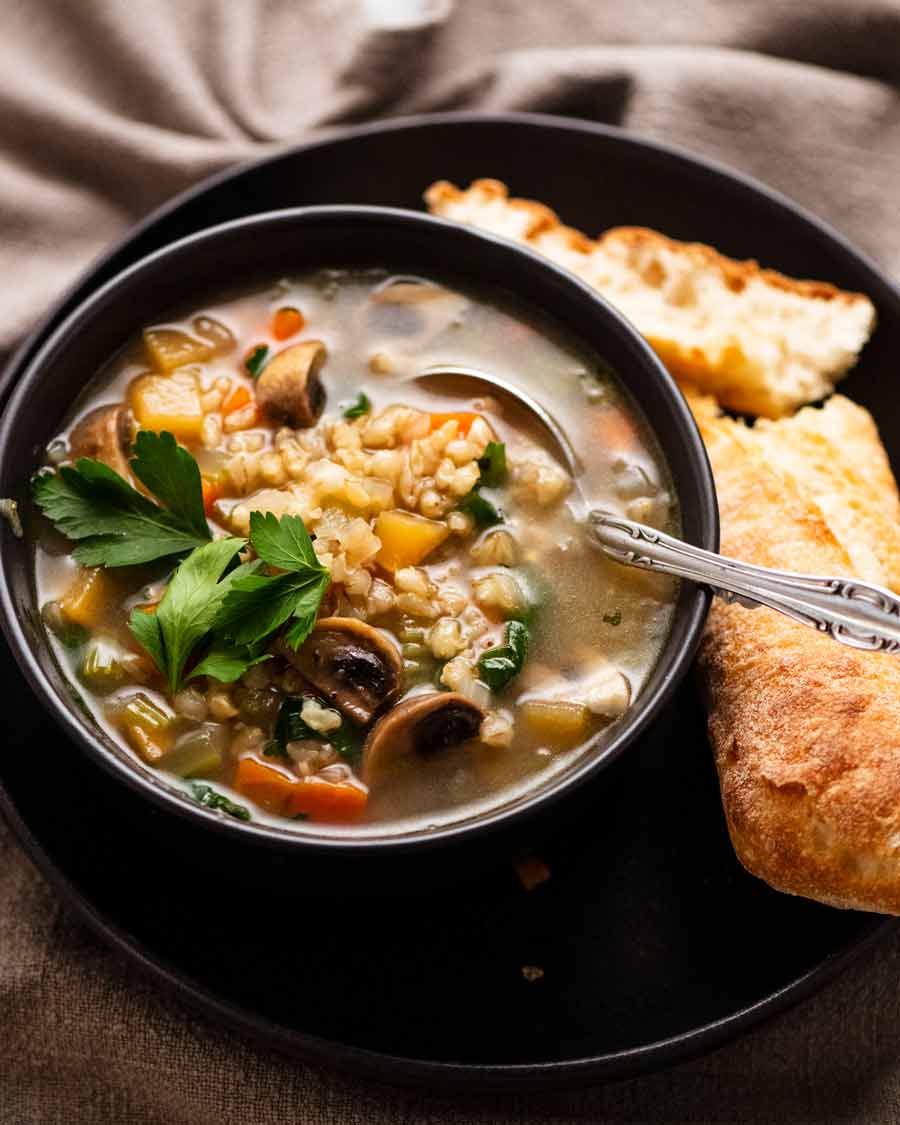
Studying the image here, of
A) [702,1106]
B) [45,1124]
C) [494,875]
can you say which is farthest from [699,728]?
[45,1124]

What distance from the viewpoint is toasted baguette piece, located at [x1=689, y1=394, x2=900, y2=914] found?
117 inches

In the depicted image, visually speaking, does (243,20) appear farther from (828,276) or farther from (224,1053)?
(224,1053)

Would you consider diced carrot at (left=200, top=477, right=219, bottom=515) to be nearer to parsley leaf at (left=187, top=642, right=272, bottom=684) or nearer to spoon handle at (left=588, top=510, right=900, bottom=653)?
parsley leaf at (left=187, top=642, right=272, bottom=684)

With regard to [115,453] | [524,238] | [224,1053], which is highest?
[524,238]

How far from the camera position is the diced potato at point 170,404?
3.34m

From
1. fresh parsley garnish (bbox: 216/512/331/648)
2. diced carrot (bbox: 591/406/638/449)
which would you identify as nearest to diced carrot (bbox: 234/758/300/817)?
fresh parsley garnish (bbox: 216/512/331/648)

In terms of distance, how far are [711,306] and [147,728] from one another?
2023 millimetres

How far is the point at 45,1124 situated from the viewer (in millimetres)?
3422

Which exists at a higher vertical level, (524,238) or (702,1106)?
(524,238)

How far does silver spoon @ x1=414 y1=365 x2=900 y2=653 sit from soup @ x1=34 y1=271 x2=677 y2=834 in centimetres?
9

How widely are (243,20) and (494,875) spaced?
287 centimetres

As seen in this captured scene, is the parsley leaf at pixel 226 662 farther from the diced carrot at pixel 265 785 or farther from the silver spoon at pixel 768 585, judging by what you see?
the silver spoon at pixel 768 585

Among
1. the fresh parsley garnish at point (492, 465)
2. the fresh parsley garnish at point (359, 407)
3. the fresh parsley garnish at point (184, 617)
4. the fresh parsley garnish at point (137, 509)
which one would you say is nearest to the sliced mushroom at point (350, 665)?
the fresh parsley garnish at point (184, 617)

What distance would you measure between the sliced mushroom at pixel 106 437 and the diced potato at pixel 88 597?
25 centimetres
